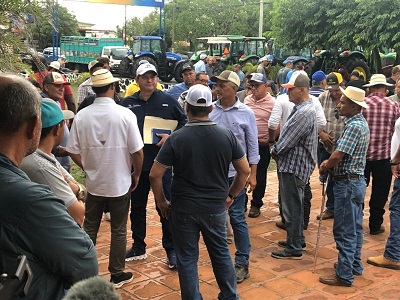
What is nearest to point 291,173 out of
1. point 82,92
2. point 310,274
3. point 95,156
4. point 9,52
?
point 310,274

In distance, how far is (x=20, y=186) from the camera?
67.6 inches

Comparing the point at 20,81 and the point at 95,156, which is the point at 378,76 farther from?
the point at 20,81

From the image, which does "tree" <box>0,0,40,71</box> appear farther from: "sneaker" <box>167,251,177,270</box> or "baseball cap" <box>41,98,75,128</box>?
"sneaker" <box>167,251,177,270</box>

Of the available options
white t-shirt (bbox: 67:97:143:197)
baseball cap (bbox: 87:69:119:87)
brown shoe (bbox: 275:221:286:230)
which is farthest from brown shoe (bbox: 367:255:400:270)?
baseball cap (bbox: 87:69:119:87)

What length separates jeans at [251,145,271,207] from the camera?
6598mm

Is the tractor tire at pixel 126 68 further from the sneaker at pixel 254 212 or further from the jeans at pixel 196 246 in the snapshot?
the jeans at pixel 196 246

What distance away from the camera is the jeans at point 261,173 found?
6.60 metres

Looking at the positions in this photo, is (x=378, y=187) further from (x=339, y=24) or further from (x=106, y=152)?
(x=339, y=24)

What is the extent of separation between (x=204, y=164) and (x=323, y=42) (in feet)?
71.9

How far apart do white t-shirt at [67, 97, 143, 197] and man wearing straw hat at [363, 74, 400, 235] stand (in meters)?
2.98

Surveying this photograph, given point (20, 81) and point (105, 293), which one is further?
point (20, 81)

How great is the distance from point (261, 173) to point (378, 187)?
1.43 metres

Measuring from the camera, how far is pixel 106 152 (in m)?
4.27

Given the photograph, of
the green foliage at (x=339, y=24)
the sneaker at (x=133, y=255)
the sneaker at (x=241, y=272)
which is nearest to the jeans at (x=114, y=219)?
the sneaker at (x=133, y=255)
